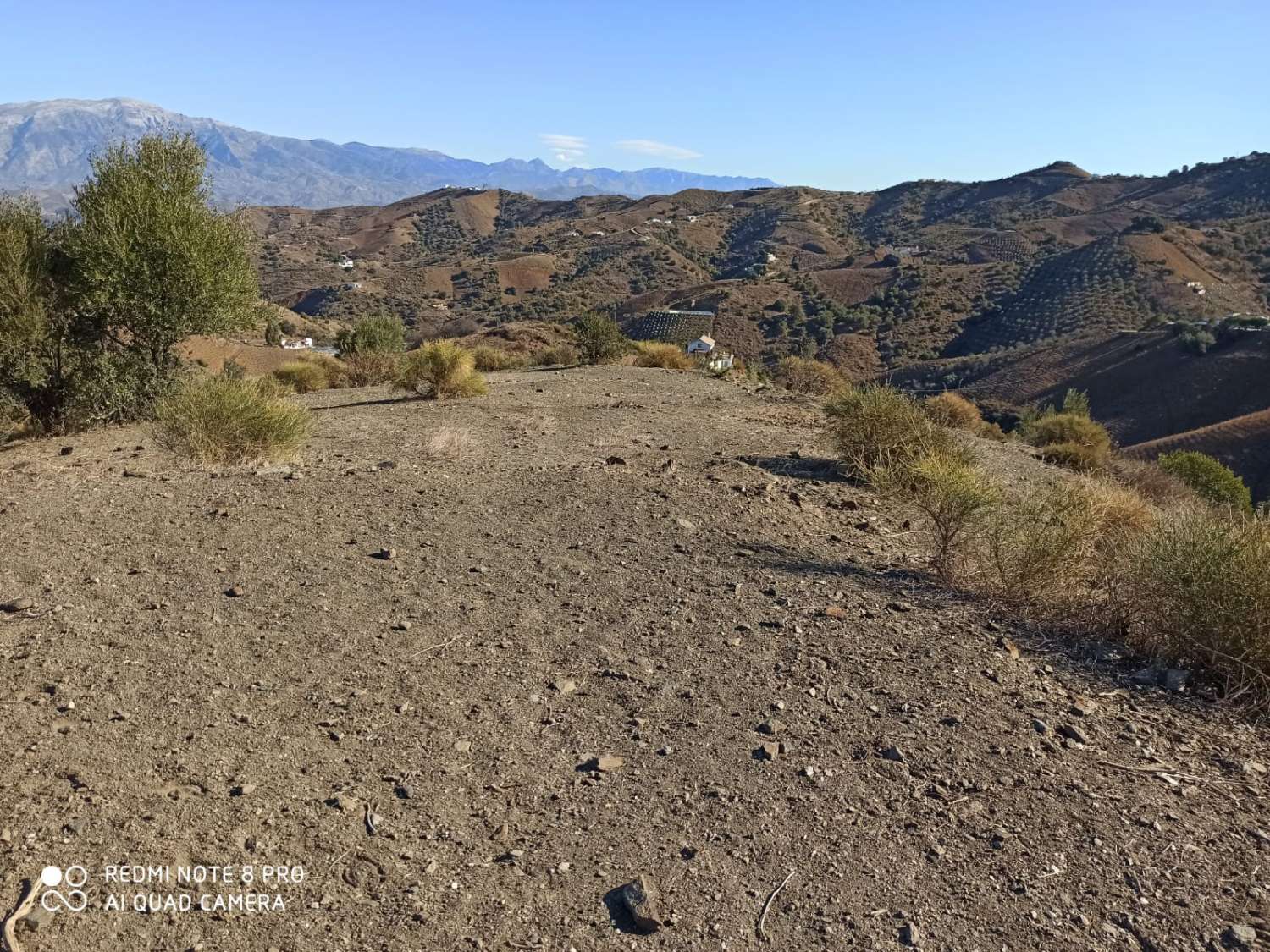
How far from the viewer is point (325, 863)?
10.2 ft

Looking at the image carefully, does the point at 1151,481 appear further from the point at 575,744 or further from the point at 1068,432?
the point at 575,744

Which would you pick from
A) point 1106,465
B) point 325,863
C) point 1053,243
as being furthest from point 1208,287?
point 325,863

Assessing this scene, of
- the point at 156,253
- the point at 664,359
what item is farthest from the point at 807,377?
the point at 156,253

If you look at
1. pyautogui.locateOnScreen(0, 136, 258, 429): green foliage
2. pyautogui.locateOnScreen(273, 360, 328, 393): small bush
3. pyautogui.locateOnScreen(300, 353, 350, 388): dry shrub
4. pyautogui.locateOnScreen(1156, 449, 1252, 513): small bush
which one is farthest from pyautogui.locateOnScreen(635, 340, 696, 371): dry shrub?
pyautogui.locateOnScreen(0, 136, 258, 429): green foliage

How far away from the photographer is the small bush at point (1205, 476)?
A: 1575 cm

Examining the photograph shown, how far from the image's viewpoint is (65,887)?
2.91m

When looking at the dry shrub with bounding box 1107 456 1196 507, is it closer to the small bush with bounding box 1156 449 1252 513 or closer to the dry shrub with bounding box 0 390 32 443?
the small bush with bounding box 1156 449 1252 513

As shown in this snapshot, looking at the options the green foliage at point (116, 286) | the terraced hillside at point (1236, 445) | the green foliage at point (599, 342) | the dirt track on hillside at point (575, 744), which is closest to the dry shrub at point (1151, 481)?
the dirt track on hillside at point (575, 744)

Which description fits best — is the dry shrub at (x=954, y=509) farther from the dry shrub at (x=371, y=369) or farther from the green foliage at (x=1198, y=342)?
the green foliage at (x=1198, y=342)

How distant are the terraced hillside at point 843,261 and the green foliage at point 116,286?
38.4 meters

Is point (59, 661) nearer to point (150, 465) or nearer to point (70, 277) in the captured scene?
point (150, 465)

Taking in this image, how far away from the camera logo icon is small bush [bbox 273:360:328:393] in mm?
16948

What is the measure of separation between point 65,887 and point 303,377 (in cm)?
1817

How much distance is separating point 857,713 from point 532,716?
1.60 m
